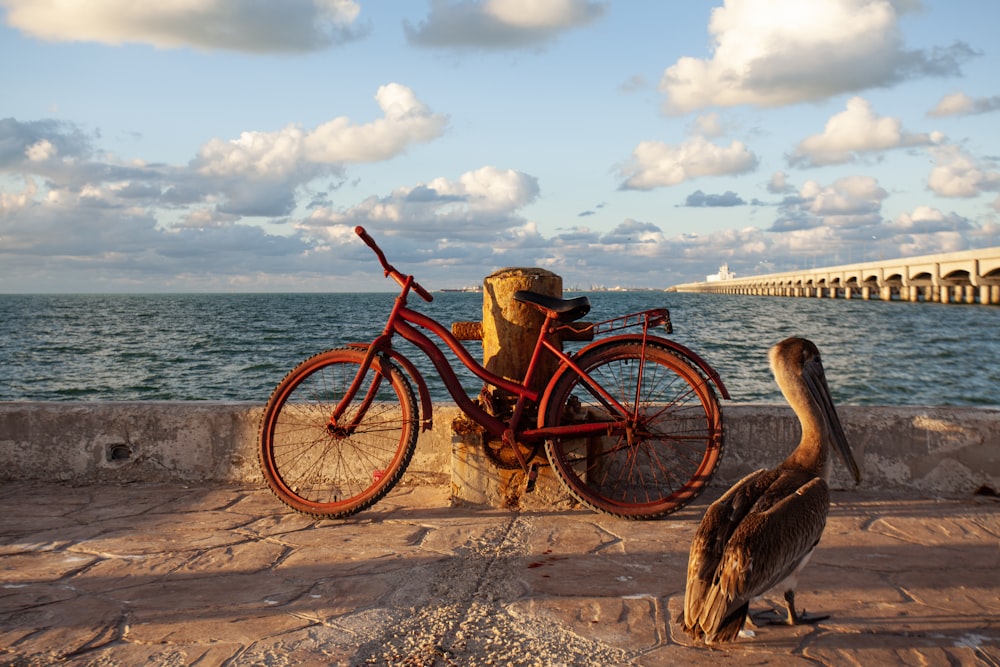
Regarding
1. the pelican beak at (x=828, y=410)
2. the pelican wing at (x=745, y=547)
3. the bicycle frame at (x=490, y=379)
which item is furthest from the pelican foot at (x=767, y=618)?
the bicycle frame at (x=490, y=379)

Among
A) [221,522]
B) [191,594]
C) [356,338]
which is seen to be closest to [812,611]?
[191,594]

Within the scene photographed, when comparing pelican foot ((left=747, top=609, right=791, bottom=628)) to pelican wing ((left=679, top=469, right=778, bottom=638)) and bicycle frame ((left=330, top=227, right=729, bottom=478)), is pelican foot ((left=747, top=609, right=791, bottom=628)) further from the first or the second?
bicycle frame ((left=330, top=227, right=729, bottom=478))

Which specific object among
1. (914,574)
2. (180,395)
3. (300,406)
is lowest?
(180,395)

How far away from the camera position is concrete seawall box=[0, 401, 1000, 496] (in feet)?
18.1

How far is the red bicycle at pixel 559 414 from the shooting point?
194 inches

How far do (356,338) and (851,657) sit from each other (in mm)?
43063

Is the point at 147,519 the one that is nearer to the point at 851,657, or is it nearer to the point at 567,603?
the point at 567,603

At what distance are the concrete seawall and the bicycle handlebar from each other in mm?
1095

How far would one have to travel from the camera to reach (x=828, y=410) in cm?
384

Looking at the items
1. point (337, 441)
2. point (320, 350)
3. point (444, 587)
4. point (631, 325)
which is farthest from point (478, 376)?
point (320, 350)

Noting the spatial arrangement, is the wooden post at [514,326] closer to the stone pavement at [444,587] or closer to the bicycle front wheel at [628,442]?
the bicycle front wheel at [628,442]

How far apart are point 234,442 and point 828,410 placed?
412 centimetres

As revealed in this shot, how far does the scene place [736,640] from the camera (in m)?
3.23

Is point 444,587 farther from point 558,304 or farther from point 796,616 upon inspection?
point 558,304
